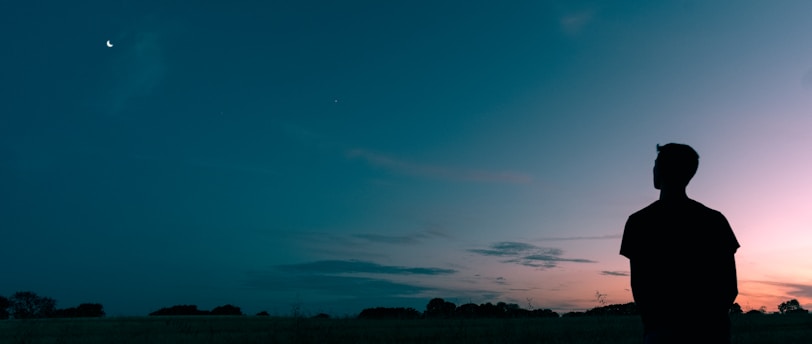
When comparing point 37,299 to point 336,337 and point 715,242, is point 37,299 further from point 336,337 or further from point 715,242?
point 715,242

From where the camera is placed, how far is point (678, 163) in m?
3.93

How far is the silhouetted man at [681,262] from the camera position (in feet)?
12.5

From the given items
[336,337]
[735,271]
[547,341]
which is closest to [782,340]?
[547,341]

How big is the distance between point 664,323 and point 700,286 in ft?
1.03

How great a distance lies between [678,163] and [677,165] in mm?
15

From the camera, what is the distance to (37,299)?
10356 cm

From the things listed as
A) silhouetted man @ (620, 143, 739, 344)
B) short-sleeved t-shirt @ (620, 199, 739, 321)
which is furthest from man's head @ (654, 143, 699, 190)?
short-sleeved t-shirt @ (620, 199, 739, 321)

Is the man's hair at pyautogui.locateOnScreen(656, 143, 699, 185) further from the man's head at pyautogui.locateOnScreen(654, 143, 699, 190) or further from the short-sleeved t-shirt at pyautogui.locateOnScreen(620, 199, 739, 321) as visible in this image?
the short-sleeved t-shirt at pyautogui.locateOnScreen(620, 199, 739, 321)

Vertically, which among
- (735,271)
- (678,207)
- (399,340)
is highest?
(678,207)

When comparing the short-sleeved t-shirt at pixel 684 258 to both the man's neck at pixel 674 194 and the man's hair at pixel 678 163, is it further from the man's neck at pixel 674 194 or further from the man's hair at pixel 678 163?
the man's hair at pixel 678 163

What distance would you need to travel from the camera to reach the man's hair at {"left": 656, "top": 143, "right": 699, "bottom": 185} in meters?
3.93

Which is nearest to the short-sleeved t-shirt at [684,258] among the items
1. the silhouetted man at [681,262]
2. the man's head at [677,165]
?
the silhouetted man at [681,262]

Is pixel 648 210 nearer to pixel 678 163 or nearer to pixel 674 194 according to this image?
pixel 674 194

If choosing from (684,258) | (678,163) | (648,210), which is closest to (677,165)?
(678,163)
